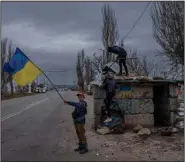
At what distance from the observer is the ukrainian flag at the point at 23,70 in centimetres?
1258

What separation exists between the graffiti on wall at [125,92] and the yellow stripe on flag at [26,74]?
4.71 m

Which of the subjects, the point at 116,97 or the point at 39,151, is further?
the point at 116,97

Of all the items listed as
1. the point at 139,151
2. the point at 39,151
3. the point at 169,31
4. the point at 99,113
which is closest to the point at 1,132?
the point at 99,113

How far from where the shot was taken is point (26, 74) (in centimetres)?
1262

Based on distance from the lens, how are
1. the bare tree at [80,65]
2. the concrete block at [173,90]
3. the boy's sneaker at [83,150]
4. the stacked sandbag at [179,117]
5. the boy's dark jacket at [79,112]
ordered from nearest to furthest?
the boy's sneaker at [83,150], the boy's dark jacket at [79,112], the stacked sandbag at [179,117], the concrete block at [173,90], the bare tree at [80,65]

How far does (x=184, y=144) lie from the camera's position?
37.8 ft

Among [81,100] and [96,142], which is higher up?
[81,100]

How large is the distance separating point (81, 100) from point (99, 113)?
5.14m

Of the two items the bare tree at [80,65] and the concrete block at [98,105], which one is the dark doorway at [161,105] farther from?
the bare tree at [80,65]

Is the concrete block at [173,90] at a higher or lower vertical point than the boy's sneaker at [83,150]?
higher

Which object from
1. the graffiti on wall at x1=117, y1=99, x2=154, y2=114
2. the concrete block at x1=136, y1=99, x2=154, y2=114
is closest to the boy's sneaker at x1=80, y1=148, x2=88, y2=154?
→ the graffiti on wall at x1=117, y1=99, x2=154, y2=114

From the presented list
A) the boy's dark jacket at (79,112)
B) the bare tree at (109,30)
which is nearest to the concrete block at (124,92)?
the boy's dark jacket at (79,112)

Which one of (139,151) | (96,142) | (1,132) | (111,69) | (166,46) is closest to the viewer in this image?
(139,151)

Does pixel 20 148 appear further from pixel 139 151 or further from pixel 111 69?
pixel 111 69
